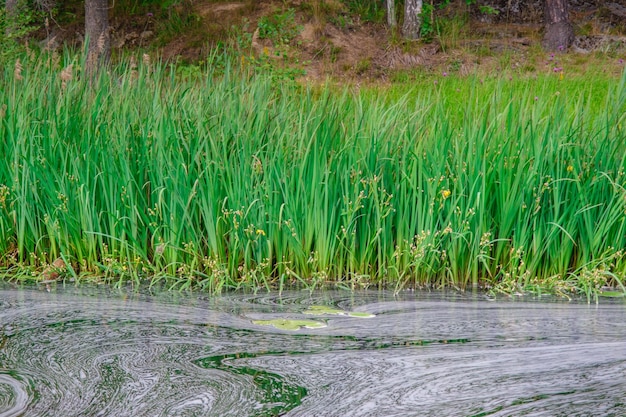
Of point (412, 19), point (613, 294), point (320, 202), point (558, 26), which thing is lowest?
point (613, 294)

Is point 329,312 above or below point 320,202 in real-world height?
below

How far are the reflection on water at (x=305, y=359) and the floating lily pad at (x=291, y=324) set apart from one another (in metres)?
0.03

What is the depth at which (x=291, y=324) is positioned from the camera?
81.7 inches

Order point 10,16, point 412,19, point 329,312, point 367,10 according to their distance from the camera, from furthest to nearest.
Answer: point 367,10
point 412,19
point 10,16
point 329,312

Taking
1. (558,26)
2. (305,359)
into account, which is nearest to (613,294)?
(305,359)

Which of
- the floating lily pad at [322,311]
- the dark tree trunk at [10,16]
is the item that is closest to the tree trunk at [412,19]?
the dark tree trunk at [10,16]

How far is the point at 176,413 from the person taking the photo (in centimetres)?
144

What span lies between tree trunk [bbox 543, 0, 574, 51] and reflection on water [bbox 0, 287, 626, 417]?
20.9 ft

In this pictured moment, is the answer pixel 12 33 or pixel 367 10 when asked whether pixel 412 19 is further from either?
pixel 12 33

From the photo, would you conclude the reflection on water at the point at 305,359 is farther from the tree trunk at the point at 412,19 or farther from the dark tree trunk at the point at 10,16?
the tree trunk at the point at 412,19

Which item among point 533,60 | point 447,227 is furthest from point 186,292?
point 533,60

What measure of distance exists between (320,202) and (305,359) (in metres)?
1.05

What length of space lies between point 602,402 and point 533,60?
680 cm

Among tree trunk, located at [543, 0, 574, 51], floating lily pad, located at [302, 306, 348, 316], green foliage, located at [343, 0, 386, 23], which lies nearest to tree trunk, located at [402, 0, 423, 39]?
green foliage, located at [343, 0, 386, 23]
